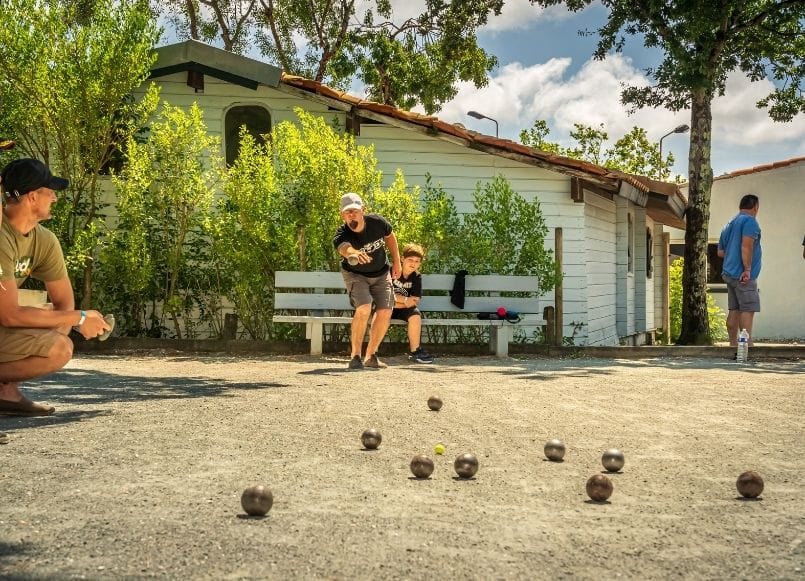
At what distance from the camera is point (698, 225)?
1958 centimetres

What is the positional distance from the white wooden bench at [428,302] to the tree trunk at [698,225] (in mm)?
5513

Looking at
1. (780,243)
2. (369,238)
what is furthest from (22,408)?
(780,243)

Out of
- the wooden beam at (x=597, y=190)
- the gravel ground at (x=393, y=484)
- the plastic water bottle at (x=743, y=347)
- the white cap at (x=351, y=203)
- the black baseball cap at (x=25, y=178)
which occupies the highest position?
the wooden beam at (x=597, y=190)

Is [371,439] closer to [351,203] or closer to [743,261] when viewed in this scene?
[351,203]

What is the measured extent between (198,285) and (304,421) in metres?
8.92

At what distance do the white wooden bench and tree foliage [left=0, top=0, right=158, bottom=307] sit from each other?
295 centimetres

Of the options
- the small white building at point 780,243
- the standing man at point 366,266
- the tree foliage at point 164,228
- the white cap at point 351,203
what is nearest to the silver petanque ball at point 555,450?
the standing man at point 366,266

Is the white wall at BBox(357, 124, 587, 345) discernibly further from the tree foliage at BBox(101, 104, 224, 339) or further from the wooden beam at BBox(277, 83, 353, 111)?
the tree foliage at BBox(101, 104, 224, 339)

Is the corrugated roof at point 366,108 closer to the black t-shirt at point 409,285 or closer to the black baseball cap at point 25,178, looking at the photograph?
the black t-shirt at point 409,285

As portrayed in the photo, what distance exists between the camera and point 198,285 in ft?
51.6

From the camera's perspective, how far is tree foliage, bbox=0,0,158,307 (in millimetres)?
14359

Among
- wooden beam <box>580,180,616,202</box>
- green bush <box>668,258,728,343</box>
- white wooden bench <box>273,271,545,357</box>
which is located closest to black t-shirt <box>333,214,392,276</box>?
white wooden bench <box>273,271,545,357</box>

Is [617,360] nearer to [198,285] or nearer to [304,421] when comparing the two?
[198,285]

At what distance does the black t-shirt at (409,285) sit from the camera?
43.1 feet
